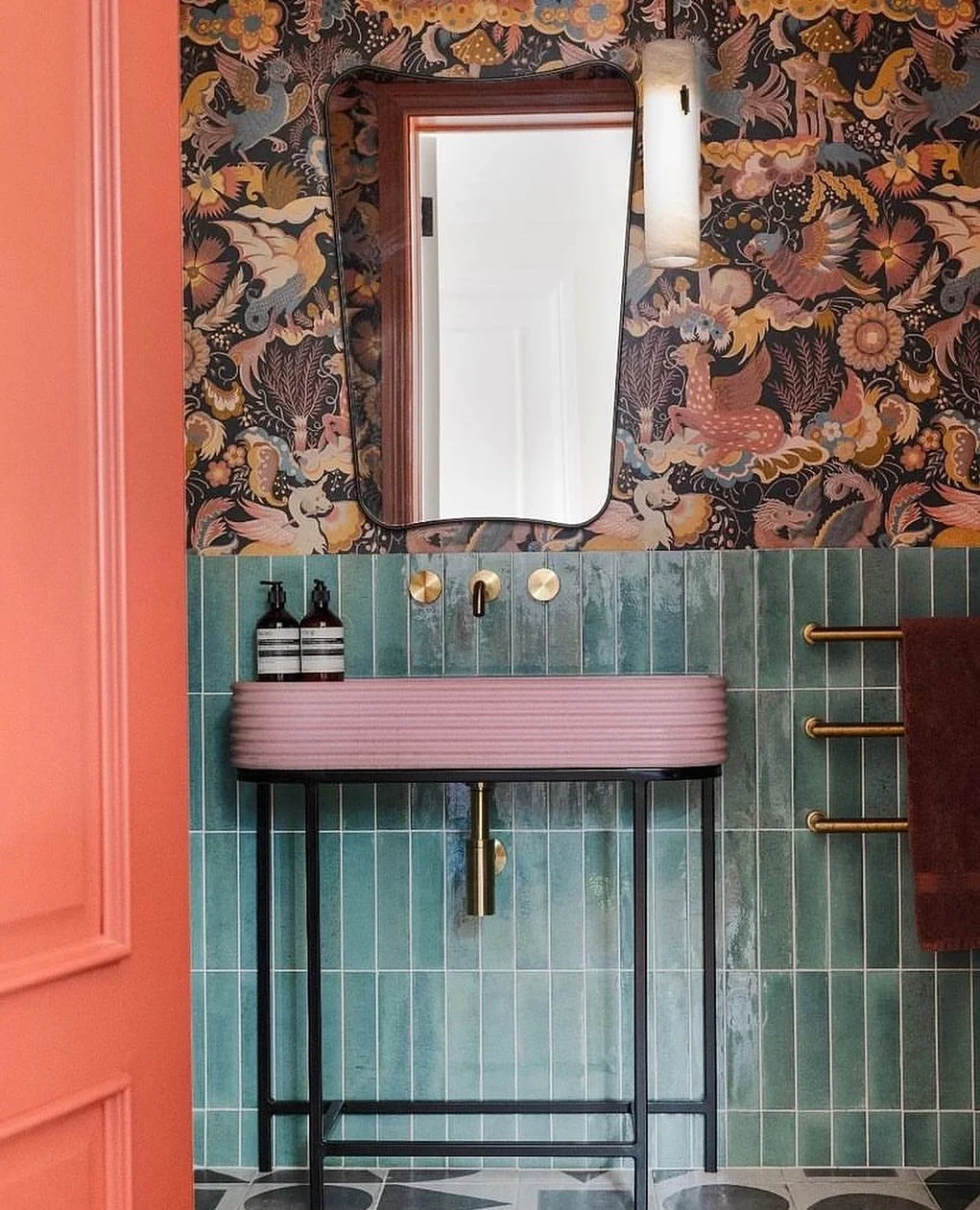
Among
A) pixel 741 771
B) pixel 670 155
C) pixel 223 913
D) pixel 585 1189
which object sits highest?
pixel 670 155

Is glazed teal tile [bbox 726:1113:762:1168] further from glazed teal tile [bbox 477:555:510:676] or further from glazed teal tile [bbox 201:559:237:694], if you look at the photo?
glazed teal tile [bbox 201:559:237:694]

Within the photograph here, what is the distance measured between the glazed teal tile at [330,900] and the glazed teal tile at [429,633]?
0.38m

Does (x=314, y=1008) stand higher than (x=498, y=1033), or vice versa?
(x=314, y=1008)

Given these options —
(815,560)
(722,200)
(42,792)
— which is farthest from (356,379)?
(42,792)

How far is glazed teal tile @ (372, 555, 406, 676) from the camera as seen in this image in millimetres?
2709

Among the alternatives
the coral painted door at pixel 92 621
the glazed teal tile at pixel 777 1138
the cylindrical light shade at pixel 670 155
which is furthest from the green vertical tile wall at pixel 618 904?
the coral painted door at pixel 92 621

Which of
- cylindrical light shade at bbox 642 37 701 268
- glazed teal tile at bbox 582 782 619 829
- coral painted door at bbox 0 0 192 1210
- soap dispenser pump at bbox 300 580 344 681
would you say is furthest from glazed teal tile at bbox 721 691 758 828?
coral painted door at bbox 0 0 192 1210

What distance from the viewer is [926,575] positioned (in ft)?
8.72

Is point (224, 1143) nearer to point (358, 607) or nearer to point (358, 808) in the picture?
point (358, 808)

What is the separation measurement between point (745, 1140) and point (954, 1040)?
18.0 inches

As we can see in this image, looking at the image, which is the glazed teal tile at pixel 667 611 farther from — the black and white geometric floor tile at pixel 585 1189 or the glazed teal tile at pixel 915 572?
the black and white geometric floor tile at pixel 585 1189

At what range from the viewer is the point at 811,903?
2.66 m

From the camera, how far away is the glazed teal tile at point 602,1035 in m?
2.67

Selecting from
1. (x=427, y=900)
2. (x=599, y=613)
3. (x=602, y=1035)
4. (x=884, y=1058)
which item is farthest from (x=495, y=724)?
(x=884, y=1058)
